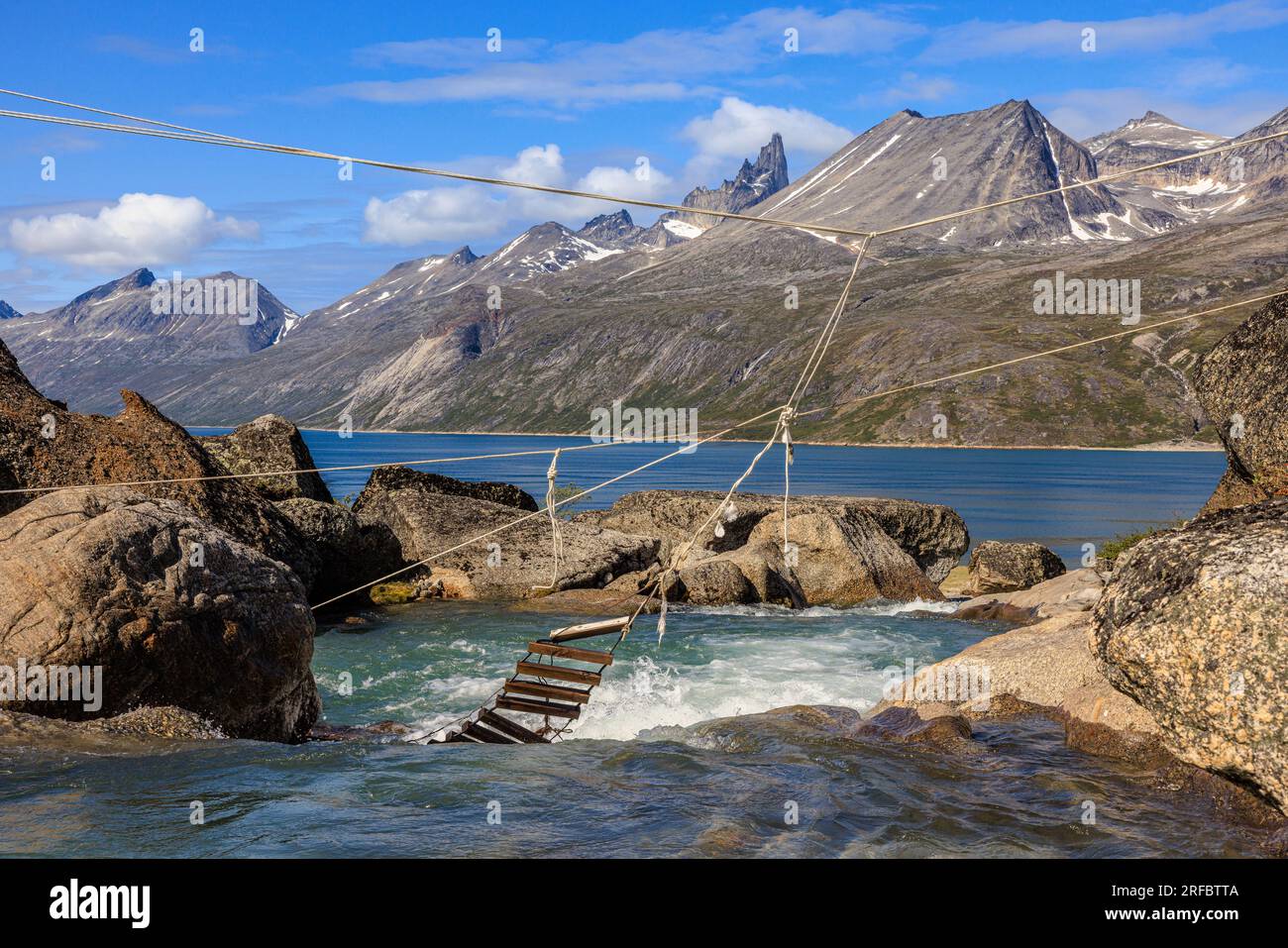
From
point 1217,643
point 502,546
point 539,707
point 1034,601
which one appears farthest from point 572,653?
point 1034,601

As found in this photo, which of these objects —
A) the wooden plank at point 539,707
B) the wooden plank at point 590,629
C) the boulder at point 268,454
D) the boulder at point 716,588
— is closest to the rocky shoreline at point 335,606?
the boulder at point 268,454

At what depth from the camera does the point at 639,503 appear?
127 feet

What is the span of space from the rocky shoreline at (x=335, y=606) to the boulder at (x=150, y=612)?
3 cm

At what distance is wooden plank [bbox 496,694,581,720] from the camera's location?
1540 cm

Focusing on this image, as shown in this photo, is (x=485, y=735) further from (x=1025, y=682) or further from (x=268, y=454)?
(x=268, y=454)

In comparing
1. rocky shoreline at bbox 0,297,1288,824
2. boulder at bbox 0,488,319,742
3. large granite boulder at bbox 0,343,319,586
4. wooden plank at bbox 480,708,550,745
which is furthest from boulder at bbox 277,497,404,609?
boulder at bbox 0,488,319,742

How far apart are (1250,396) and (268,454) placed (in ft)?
80.6

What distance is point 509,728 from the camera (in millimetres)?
15188

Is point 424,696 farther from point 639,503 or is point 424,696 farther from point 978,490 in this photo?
point 978,490

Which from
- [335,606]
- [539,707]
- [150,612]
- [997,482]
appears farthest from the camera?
[997,482]

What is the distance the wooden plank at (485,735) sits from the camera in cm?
1465
